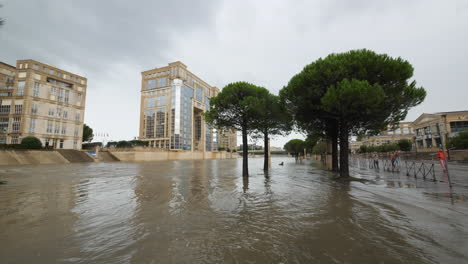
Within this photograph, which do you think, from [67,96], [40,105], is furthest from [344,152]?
[67,96]

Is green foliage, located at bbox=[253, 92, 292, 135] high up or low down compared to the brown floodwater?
up

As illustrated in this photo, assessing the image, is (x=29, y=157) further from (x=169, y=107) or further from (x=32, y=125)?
(x=169, y=107)

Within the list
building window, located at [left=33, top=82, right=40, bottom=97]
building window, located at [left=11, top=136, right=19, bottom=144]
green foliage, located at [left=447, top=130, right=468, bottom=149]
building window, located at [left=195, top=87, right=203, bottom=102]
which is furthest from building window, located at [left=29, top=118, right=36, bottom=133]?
green foliage, located at [left=447, top=130, right=468, bottom=149]

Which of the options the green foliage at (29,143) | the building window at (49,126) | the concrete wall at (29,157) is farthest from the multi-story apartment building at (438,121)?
the building window at (49,126)

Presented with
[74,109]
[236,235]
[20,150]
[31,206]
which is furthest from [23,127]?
[236,235]

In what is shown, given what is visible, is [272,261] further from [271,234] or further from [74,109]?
[74,109]

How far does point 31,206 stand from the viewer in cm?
624

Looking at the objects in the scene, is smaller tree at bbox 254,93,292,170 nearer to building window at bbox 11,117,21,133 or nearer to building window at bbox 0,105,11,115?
building window at bbox 11,117,21,133

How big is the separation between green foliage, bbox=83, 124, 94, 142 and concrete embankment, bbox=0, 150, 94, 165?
33116mm

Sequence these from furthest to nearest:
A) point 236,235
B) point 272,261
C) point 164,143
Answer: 1. point 164,143
2. point 236,235
3. point 272,261

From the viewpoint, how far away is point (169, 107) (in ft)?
297

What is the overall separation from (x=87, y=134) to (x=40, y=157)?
4161cm

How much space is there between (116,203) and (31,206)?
252 cm

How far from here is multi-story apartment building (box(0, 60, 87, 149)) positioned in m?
50.9
